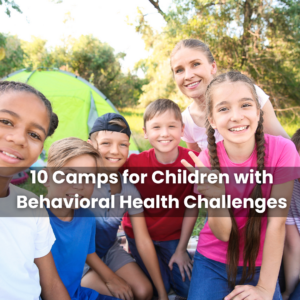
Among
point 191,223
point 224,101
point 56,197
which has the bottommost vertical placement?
point 191,223

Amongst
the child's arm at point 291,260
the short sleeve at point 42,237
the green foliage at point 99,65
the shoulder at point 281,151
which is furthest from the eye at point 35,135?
the green foliage at point 99,65

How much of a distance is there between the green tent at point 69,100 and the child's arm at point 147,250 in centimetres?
252

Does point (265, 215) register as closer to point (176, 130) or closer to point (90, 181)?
point (176, 130)

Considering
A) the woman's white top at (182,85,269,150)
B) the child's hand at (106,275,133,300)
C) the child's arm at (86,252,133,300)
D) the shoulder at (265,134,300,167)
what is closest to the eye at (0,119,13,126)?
the child's arm at (86,252,133,300)

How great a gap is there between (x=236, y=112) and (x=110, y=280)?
3.63 ft

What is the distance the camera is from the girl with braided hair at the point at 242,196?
121 cm

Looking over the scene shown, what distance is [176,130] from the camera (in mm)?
1656

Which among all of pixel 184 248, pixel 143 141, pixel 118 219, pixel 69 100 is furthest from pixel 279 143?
pixel 143 141

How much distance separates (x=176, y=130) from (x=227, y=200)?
567mm

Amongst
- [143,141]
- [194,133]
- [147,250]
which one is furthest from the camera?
[143,141]

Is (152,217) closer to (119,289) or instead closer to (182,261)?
(182,261)

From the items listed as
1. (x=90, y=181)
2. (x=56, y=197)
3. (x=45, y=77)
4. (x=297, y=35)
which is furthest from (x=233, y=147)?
(x=297, y=35)

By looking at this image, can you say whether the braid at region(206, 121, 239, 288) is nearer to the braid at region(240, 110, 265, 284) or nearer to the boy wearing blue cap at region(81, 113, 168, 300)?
the braid at region(240, 110, 265, 284)

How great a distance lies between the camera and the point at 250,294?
1.15 metres
